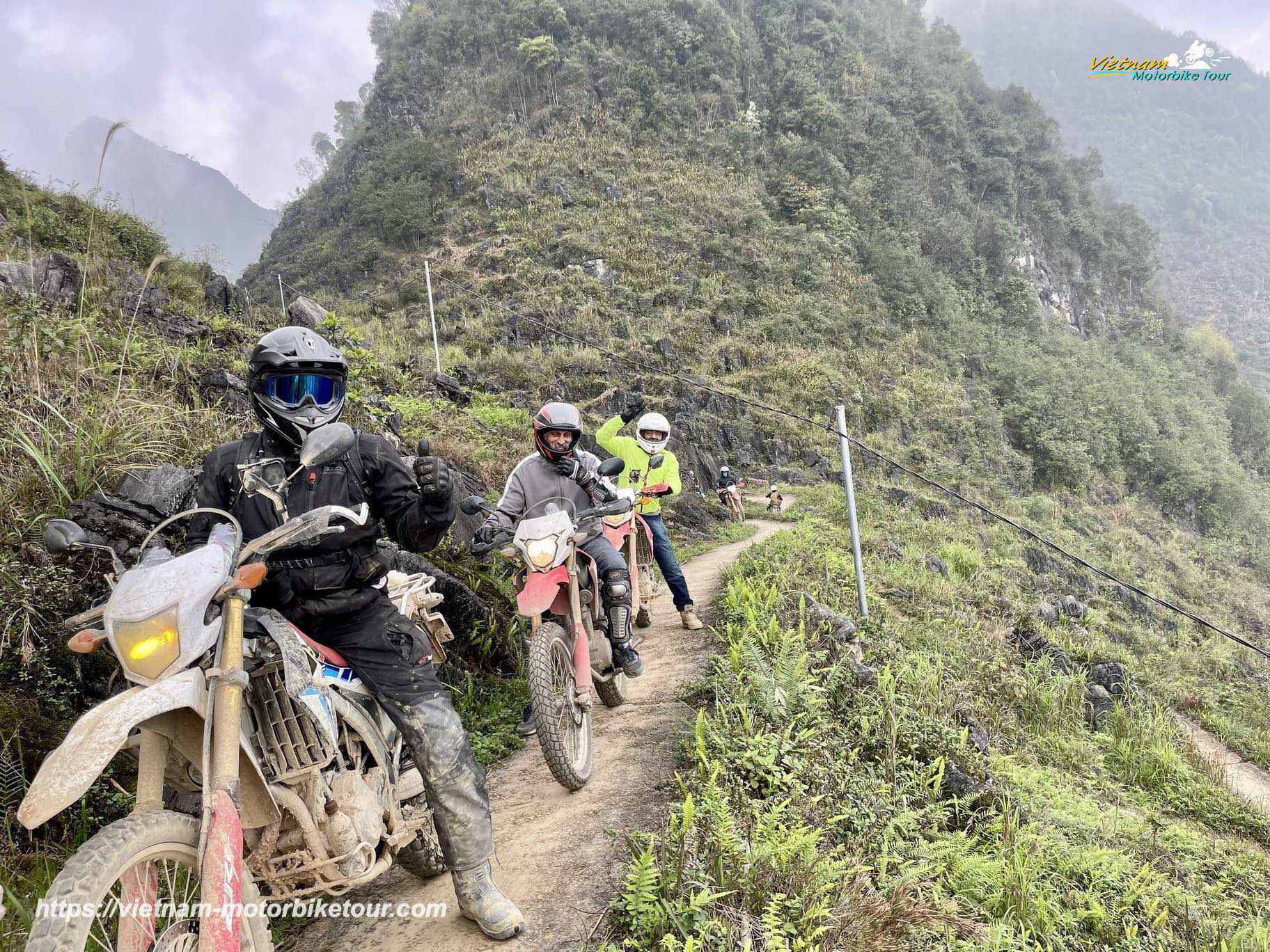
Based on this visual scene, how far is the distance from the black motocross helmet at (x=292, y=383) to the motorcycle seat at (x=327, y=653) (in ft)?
2.57

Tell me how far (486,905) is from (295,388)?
209 cm

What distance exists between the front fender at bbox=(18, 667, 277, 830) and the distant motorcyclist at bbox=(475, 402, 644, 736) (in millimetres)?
2410

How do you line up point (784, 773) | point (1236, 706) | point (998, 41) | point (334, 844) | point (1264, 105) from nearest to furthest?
point (334, 844), point (784, 773), point (1236, 706), point (1264, 105), point (998, 41)

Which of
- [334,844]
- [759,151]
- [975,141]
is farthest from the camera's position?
[975,141]

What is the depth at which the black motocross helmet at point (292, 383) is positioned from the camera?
2.53 metres

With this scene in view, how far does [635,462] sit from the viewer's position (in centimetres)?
646

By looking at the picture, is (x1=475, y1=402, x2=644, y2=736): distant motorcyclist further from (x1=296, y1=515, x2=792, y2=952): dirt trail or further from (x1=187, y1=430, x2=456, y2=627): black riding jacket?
(x1=187, y1=430, x2=456, y2=627): black riding jacket

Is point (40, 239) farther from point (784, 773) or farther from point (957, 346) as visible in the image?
point (957, 346)

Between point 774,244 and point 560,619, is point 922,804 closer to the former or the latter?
point 560,619

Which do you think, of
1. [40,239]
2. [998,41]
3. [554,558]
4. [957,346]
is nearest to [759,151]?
[957,346]

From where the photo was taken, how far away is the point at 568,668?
3.86 metres

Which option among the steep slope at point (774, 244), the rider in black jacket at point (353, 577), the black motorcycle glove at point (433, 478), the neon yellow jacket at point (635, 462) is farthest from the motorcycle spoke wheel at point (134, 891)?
the steep slope at point (774, 244)

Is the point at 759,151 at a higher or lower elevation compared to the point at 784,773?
higher

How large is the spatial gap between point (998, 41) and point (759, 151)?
12351 cm
